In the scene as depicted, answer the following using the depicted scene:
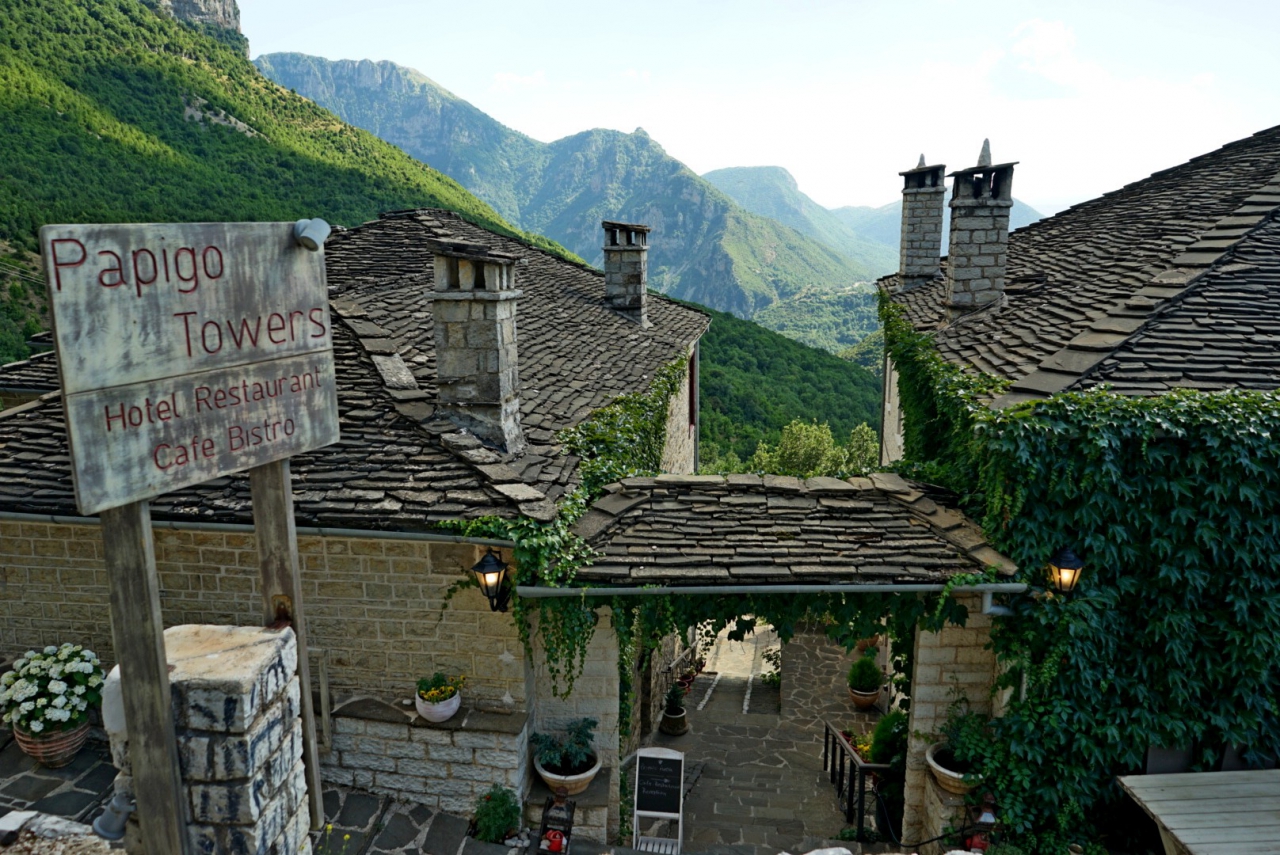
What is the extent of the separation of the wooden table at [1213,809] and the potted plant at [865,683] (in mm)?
5448

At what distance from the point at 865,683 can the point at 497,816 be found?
23.3 ft

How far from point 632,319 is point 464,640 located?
28.0ft

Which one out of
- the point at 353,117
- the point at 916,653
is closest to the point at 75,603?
the point at 916,653

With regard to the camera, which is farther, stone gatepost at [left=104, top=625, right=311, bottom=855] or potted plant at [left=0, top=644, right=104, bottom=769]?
potted plant at [left=0, top=644, right=104, bottom=769]

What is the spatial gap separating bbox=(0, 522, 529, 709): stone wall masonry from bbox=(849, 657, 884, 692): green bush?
6.80 metres

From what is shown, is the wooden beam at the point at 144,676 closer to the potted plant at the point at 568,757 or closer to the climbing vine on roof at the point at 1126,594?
the potted plant at the point at 568,757

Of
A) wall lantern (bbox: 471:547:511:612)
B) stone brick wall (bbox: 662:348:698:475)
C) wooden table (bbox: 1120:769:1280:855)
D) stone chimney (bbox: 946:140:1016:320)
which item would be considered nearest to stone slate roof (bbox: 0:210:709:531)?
wall lantern (bbox: 471:547:511:612)

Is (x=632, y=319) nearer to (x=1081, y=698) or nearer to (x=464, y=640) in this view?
(x=464, y=640)

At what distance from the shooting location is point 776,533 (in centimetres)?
679

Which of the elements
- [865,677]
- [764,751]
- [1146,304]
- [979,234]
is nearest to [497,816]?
[764,751]

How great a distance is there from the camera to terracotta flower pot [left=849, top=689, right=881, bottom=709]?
1192cm

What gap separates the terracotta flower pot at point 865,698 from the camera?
11.9 metres

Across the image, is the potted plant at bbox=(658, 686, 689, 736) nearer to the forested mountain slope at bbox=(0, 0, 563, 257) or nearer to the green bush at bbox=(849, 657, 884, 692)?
the green bush at bbox=(849, 657, 884, 692)

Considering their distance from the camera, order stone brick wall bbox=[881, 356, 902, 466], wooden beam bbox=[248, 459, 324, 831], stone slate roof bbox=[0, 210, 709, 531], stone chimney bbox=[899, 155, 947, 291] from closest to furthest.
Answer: wooden beam bbox=[248, 459, 324, 831] → stone slate roof bbox=[0, 210, 709, 531] → stone brick wall bbox=[881, 356, 902, 466] → stone chimney bbox=[899, 155, 947, 291]
